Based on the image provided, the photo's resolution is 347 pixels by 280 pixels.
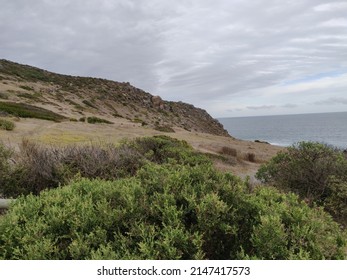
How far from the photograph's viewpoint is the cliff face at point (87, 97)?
4638cm

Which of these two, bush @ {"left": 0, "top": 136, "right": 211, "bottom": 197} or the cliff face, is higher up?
the cliff face

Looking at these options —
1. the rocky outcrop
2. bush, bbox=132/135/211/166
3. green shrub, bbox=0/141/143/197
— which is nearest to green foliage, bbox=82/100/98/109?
the rocky outcrop

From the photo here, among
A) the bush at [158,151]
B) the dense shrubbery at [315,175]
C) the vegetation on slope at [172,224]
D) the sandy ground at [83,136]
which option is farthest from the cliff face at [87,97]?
the vegetation on slope at [172,224]

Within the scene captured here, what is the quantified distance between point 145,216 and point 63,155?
671 cm

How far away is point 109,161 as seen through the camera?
31.7 ft

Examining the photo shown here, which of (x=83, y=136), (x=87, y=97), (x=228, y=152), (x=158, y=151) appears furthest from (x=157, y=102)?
(x=158, y=151)

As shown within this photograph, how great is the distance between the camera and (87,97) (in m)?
64.4

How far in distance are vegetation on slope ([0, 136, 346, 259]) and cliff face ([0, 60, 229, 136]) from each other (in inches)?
1501

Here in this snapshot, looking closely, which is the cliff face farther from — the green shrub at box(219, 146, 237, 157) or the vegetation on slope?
the vegetation on slope

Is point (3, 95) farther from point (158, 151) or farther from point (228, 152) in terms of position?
point (158, 151)

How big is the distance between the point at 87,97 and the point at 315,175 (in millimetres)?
59873

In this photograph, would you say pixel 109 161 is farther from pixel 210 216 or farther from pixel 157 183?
pixel 210 216

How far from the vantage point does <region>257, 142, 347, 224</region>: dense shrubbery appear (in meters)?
9.54
